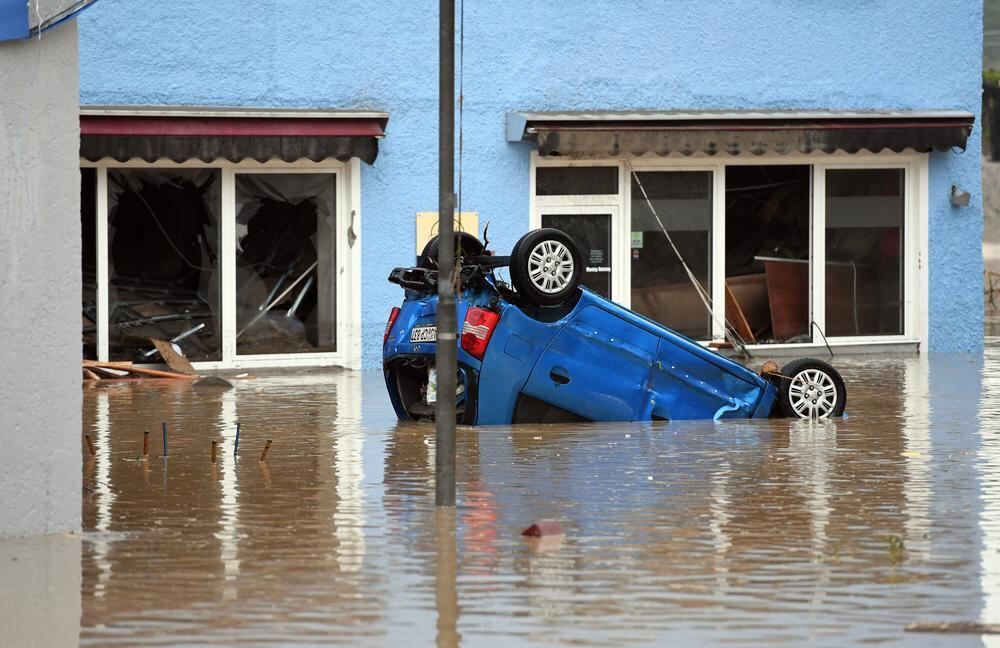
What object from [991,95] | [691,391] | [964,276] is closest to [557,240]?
[691,391]

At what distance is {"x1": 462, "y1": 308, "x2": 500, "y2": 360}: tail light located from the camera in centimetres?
1284

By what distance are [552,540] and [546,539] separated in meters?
0.04

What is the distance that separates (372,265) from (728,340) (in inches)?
180

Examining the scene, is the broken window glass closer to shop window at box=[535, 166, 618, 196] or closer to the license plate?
shop window at box=[535, 166, 618, 196]

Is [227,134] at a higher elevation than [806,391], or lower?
higher

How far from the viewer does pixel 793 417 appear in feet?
45.8

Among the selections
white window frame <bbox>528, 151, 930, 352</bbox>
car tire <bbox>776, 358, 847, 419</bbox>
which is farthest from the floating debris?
car tire <bbox>776, 358, 847, 419</bbox>

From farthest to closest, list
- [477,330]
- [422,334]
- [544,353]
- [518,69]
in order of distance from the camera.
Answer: [518,69] → [422,334] → [544,353] → [477,330]

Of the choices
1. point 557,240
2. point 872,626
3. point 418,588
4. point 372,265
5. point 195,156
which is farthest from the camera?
point 372,265

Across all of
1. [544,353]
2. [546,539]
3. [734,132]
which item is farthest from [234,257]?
[546,539]

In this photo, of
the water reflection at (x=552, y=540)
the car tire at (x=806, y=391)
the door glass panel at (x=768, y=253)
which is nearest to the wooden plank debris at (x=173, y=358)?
the water reflection at (x=552, y=540)

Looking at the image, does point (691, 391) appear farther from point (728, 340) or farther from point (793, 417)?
point (728, 340)

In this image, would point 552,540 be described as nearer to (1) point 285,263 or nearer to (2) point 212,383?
(2) point 212,383

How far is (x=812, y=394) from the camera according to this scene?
45.9 ft
